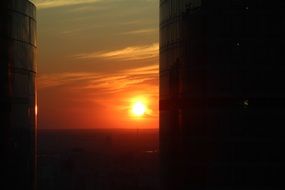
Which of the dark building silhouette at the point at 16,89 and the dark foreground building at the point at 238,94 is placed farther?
the dark foreground building at the point at 238,94

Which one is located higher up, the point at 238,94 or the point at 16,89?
the point at 16,89

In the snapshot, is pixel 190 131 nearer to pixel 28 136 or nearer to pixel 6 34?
pixel 28 136

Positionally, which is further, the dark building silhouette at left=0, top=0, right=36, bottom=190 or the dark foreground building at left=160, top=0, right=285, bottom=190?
the dark foreground building at left=160, top=0, right=285, bottom=190

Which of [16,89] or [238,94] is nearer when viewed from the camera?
[16,89]
